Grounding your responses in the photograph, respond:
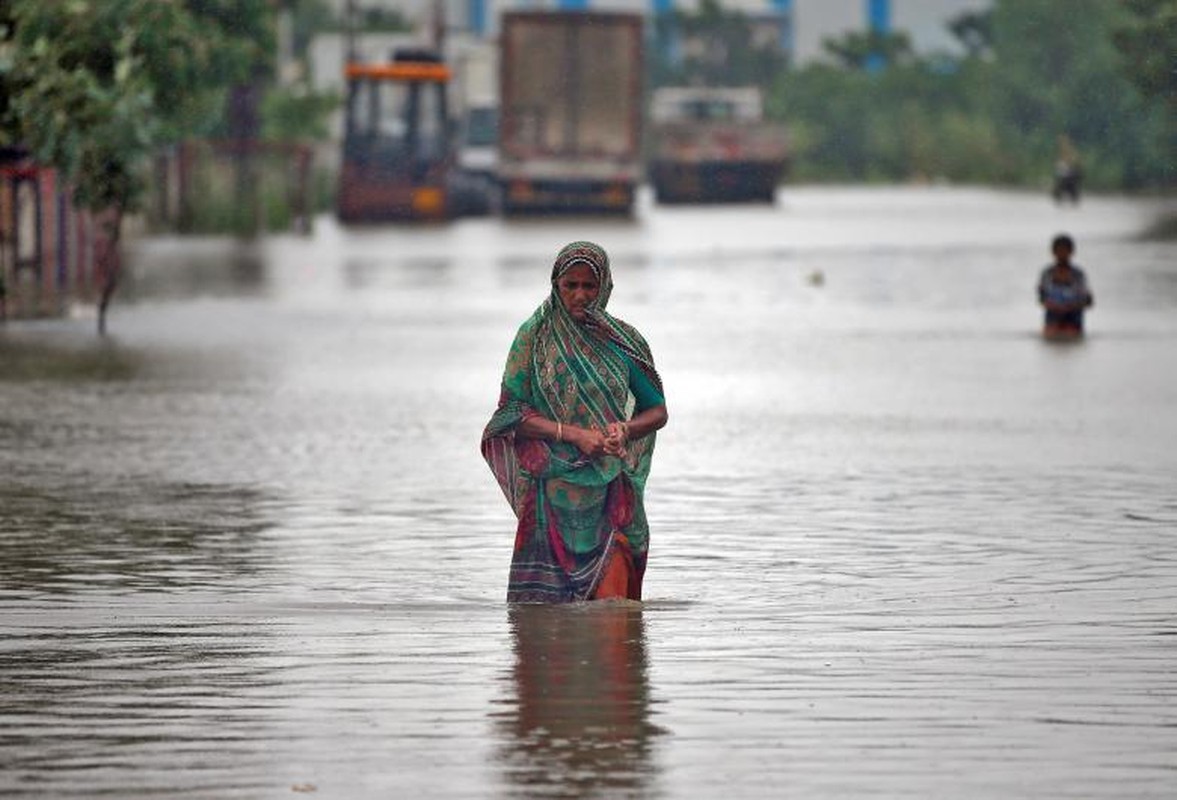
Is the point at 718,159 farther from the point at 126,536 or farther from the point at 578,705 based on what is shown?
the point at 578,705

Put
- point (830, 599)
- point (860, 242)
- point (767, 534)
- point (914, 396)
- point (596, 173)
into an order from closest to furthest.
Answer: point (830, 599) → point (767, 534) → point (914, 396) → point (860, 242) → point (596, 173)

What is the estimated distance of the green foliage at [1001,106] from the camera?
9475 cm

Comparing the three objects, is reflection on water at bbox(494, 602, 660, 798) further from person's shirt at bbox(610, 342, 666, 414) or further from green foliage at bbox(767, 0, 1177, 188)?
green foliage at bbox(767, 0, 1177, 188)

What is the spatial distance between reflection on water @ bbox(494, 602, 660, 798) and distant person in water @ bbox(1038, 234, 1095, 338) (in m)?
16.0

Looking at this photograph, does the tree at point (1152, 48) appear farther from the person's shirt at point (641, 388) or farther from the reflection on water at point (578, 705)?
the reflection on water at point (578, 705)

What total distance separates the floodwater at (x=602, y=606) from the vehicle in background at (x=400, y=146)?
32425mm

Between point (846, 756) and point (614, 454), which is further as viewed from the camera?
point (614, 454)

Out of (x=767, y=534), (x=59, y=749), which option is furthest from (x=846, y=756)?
(x=767, y=534)

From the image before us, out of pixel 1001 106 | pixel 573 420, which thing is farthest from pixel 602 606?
pixel 1001 106

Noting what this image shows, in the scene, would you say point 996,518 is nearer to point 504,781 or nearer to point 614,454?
point 614,454

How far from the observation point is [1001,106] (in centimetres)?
11369

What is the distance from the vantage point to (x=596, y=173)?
6425cm

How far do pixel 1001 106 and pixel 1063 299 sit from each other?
88.1 meters

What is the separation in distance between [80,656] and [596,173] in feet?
179
